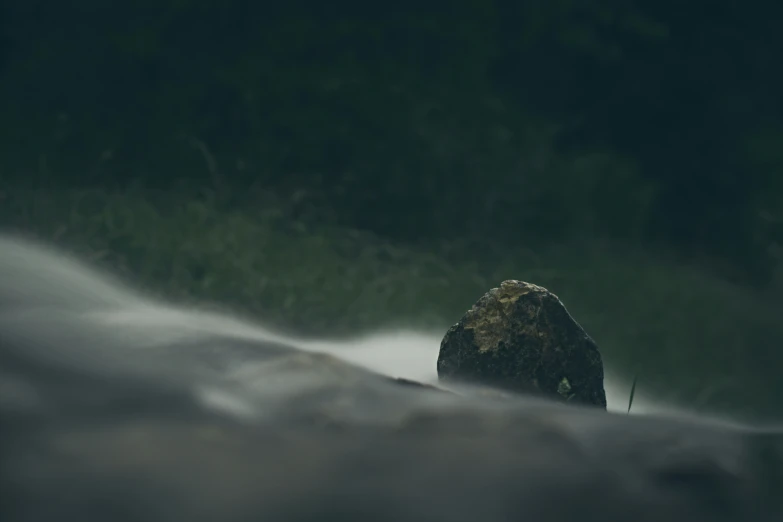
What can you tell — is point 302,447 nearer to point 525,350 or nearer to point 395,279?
point 525,350

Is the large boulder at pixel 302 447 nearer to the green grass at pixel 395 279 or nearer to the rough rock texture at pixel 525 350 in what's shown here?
the rough rock texture at pixel 525 350

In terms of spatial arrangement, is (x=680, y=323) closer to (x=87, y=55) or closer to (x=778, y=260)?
(x=778, y=260)

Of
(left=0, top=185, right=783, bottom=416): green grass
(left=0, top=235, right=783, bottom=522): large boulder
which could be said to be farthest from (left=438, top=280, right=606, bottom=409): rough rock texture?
(left=0, top=185, right=783, bottom=416): green grass

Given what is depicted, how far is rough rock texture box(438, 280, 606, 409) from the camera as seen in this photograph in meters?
13.4

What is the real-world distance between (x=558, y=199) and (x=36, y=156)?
38.0 feet

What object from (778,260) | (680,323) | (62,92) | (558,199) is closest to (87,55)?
(62,92)

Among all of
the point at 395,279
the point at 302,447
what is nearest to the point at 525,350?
the point at 302,447

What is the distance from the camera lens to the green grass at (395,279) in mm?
18750

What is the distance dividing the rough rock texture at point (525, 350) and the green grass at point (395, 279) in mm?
4596

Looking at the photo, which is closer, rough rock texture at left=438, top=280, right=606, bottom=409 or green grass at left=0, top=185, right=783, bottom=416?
→ rough rock texture at left=438, top=280, right=606, bottom=409

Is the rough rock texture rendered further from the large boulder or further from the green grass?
the green grass

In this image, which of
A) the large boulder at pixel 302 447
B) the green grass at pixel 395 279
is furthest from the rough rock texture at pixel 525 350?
the green grass at pixel 395 279

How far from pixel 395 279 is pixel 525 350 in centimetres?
641

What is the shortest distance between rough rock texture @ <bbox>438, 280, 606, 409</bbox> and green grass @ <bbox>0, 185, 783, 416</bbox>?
4596 mm
